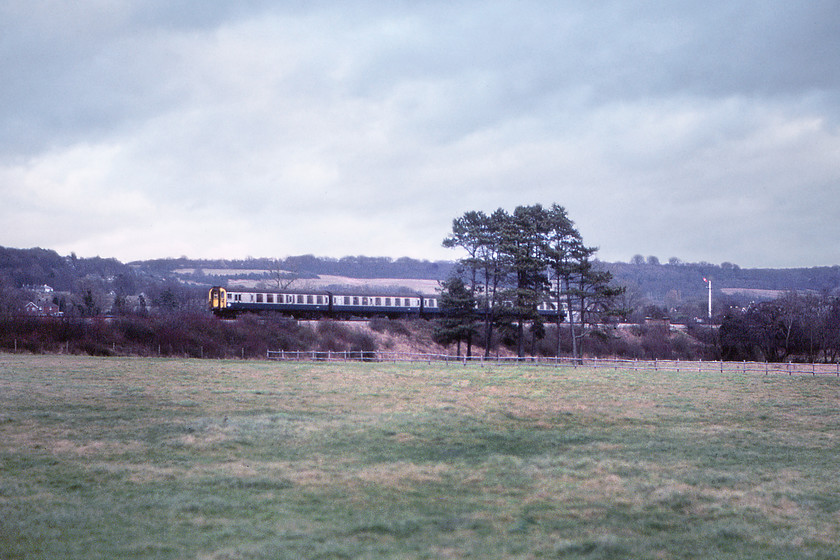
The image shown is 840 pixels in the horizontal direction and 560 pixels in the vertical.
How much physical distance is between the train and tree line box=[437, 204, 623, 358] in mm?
9097

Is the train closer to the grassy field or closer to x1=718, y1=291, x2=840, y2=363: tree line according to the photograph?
x1=718, y1=291, x2=840, y2=363: tree line

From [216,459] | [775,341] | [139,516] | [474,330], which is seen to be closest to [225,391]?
[216,459]

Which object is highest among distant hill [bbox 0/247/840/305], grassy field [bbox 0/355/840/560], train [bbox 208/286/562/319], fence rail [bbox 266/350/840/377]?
distant hill [bbox 0/247/840/305]

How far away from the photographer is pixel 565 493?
1205cm

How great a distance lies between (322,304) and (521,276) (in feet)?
79.9

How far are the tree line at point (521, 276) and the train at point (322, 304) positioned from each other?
910 cm

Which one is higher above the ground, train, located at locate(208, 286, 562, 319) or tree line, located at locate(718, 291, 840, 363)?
train, located at locate(208, 286, 562, 319)

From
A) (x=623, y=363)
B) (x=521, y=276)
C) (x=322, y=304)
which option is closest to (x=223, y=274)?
(x=322, y=304)

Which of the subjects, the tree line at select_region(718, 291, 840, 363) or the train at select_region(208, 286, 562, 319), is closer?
the tree line at select_region(718, 291, 840, 363)

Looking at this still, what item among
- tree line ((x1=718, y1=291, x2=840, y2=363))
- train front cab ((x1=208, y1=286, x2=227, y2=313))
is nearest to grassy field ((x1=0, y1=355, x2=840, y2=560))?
train front cab ((x1=208, y1=286, x2=227, y2=313))

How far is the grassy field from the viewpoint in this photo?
9.12 m

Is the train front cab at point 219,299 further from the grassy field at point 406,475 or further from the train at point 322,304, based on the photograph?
the grassy field at point 406,475

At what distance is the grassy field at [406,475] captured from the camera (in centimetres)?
912

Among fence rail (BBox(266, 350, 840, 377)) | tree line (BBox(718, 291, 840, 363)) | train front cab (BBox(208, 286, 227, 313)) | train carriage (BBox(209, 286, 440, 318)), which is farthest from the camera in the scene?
train carriage (BBox(209, 286, 440, 318))
